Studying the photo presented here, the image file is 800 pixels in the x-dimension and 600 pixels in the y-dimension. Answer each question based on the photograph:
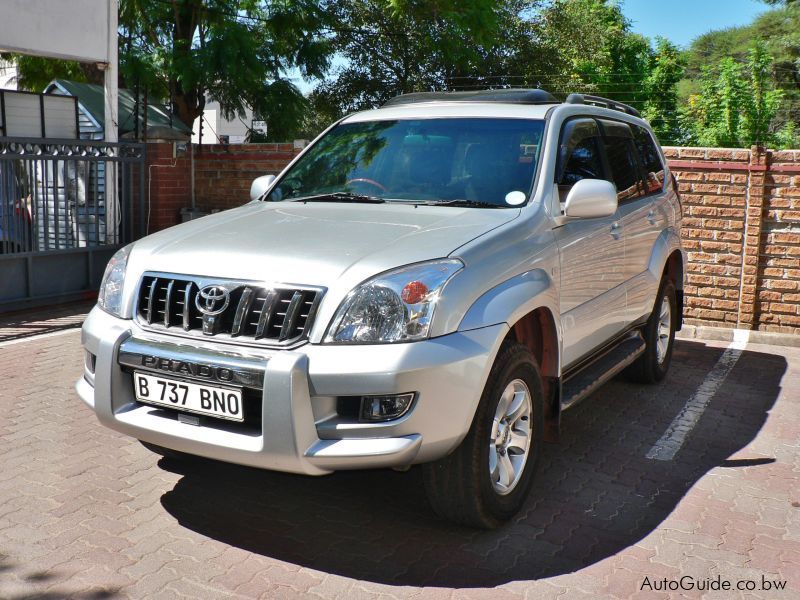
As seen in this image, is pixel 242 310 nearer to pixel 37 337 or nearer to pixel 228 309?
pixel 228 309

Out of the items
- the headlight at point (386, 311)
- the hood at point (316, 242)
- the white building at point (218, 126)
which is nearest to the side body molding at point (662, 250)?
the hood at point (316, 242)

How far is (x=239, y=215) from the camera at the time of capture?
4.54 metres

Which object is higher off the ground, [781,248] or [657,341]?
[781,248]

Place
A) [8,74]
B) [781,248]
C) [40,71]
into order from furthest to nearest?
[8,74] → [40,71] → [781,248]

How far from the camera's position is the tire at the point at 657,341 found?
633 centimetres

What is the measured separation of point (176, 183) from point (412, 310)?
8.73 metres

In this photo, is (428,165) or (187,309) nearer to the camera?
(187,309)

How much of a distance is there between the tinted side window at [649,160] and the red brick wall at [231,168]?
5505mm

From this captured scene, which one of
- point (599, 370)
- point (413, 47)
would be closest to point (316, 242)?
point (599, 370)

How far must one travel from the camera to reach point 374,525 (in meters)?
4.01

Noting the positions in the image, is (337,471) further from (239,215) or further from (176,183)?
(176,183)

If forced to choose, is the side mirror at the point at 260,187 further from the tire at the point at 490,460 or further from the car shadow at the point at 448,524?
the tire at the point at 490,460

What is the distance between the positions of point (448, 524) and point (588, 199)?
172 centimetres

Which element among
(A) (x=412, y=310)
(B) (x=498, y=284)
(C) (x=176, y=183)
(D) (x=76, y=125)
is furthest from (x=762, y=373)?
(D) (x=76, y=125)
